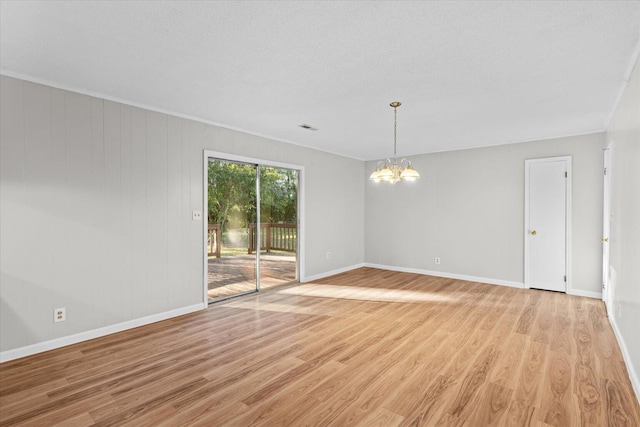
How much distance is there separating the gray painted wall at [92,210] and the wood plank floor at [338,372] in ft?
1.27

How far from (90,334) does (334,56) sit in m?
3.58

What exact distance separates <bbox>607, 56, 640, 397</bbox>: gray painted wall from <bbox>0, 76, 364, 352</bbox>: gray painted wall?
4.34 m

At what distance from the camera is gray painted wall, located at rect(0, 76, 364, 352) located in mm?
2869

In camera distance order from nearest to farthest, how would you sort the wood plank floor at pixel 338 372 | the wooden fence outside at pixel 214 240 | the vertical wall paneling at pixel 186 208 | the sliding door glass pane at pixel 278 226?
the wood plank floor at pixel 338 372, the vertical wall paneling at pixel 186 208, the wooden fence outside at pixel 214 240, the sliding door glass pane at pixel 278 226

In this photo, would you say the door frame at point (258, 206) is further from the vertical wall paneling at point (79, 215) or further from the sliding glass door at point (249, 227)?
the vertical wall paneling at point (79, 215)

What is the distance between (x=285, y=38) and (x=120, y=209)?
2.61m

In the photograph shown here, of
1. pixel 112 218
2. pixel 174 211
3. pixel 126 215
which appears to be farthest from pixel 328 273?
pixel 112 218

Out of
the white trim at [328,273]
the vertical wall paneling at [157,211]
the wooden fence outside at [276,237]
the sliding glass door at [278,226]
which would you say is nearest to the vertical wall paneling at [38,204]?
the vertical wall paneling at [157,211]

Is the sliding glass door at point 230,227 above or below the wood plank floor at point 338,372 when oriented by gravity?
above

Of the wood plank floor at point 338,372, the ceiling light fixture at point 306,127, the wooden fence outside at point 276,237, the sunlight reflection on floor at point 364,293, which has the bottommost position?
the wood plank floor at point 338,372

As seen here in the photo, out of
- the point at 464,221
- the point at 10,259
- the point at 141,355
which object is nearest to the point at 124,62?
the point at 10,259

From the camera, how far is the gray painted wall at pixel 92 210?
2.87m

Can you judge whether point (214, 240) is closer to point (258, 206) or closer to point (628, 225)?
point (258, 206)

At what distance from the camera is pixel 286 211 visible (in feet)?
18.7
